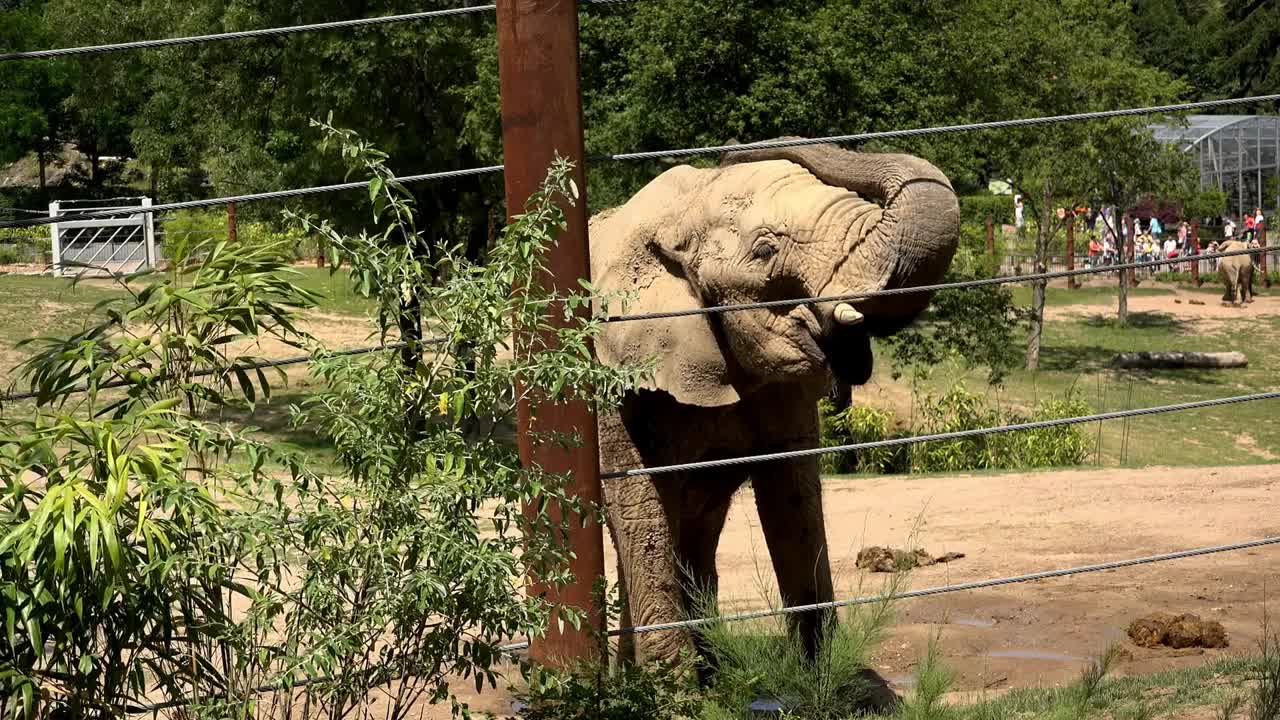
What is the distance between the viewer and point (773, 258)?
16.5ft

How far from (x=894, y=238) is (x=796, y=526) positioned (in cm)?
164

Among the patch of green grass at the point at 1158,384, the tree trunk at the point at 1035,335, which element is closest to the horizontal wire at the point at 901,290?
the patch of green grass at the point at 1158,384

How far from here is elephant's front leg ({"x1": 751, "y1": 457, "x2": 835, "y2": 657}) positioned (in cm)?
574

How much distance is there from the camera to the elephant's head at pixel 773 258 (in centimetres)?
454

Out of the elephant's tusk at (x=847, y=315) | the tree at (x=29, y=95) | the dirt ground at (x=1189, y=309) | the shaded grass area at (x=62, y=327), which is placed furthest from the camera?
the tree at (x=29, y=95)

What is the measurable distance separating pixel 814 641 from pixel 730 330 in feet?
3.90

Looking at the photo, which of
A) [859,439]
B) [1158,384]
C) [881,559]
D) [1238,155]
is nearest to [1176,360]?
[1158,384]

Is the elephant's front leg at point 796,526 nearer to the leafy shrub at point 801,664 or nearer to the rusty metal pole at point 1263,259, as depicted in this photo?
the leafy shrub at point 801,664

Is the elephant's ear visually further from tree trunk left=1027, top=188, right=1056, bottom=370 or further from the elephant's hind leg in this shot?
tree trunk left=1027, top=188, right=1056, bottom=370

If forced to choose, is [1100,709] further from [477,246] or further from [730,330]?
[477,246]

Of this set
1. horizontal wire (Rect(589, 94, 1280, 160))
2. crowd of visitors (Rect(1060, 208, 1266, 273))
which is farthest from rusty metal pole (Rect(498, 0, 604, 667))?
crowd of visitors (Rect(1060, 208, 1266, 273))

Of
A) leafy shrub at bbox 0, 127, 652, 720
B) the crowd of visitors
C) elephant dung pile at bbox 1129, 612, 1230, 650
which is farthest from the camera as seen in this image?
the crowd of visitors

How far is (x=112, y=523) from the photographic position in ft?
9.22

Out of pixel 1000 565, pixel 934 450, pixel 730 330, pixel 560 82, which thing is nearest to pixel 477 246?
pixel 934 450
